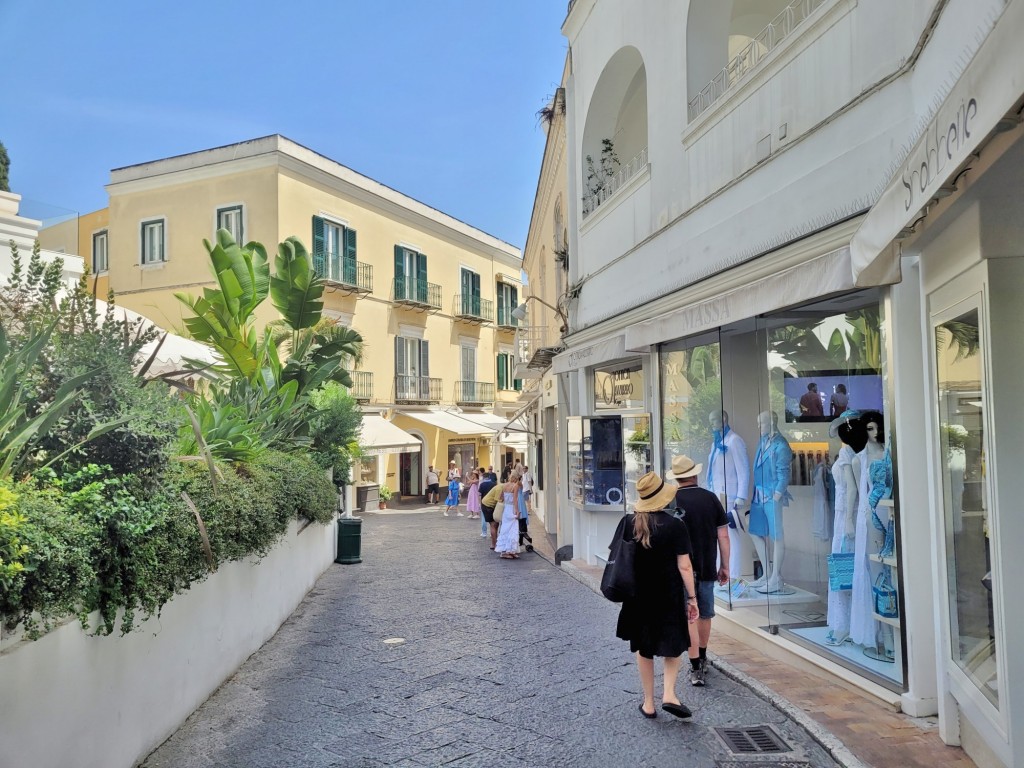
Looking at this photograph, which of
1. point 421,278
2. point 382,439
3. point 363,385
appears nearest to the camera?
point 382,439

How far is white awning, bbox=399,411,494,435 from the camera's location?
32.8 metres

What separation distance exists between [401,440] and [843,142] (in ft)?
70.6

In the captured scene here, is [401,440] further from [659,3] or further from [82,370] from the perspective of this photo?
[82,370]

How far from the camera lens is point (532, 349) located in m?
22.6

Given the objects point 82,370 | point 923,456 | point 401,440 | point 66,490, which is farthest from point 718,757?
point 401,440

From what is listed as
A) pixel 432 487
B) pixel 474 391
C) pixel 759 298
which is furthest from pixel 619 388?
pixel 474 391

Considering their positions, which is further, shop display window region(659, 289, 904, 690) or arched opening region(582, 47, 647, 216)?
arched opening region(582, 47, 647, 216)

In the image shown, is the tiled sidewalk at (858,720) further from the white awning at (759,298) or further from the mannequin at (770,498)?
the white awning at (759,298)

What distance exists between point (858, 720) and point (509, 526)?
10.4 metres

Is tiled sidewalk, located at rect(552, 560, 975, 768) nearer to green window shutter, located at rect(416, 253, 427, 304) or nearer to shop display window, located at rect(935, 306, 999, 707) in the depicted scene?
shop display window, located at rect(935, 306, 999, 707)

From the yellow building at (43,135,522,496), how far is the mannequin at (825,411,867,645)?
1766 centimetres

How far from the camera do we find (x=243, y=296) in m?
11.7

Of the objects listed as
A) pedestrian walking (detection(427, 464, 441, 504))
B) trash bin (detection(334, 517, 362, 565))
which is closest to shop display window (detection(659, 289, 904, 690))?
trash bin (detection(334, 517, 362, 565))

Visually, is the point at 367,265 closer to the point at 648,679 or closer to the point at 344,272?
the point at 344,272
